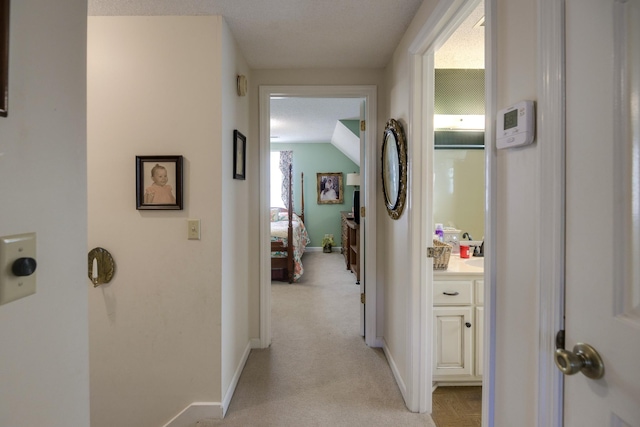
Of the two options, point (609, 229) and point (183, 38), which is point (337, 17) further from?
point (609, 229)

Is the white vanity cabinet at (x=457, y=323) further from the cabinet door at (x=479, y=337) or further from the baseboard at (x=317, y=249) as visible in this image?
the baseboard at (x=317, y=249)

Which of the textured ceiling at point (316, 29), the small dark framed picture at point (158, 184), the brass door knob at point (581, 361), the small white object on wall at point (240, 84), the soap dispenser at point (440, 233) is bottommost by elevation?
the brass door knob at point (581, 361)

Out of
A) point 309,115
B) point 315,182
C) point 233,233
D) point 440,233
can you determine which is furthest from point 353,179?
point 233,233

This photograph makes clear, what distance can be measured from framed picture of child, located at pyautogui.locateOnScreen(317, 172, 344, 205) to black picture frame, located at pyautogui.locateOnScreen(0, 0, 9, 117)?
6.71 meters

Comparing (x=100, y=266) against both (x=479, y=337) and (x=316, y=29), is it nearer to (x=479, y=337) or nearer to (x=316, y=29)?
(x=316, y=29)

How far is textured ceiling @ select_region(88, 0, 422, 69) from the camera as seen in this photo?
67.5 inches

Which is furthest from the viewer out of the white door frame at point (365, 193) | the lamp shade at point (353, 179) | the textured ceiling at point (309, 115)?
the lamp shade at point (353, 179)

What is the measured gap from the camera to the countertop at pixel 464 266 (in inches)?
80.6

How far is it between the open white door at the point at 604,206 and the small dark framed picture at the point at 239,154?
1.75 m

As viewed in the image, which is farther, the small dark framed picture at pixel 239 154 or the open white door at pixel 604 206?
the small dark framed picture at pixel 239 154

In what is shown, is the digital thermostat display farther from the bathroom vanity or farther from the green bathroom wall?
the green bathroom wall

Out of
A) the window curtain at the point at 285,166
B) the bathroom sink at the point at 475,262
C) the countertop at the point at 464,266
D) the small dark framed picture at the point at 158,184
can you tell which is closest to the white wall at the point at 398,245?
the countertop at the point at 464,266

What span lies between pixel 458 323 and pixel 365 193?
1208 millimetres

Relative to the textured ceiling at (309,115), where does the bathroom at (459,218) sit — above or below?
below
